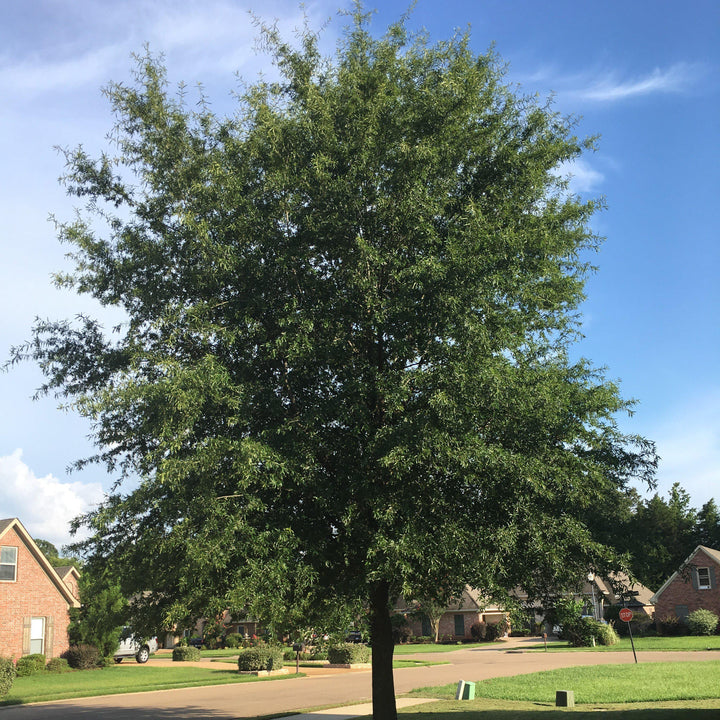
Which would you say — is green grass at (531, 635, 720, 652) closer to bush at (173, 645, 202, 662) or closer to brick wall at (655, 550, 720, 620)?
brick wall at (655, 550, 720, 620)

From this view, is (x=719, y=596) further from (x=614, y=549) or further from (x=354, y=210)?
(x=354, y=210)

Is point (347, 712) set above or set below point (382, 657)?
below

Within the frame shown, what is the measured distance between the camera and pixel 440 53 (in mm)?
14891

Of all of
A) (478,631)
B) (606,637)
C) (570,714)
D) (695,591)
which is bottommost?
(478,631)

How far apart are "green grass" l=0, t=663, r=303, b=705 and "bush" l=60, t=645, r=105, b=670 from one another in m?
0.93

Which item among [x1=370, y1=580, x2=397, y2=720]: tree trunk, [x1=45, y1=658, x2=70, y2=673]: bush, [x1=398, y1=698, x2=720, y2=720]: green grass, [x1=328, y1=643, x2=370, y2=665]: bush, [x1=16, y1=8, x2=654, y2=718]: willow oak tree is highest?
[x1=16, y1=8, x2=654, y2=718]: willow oak tree

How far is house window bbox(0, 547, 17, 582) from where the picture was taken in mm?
39281

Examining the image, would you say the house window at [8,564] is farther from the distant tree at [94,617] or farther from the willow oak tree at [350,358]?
the willow oak tree at [350,358]

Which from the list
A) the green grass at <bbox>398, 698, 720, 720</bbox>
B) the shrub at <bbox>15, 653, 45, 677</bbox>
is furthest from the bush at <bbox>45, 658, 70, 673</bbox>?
the green grass at <bbox>398, 698, 720, 720</bbox>

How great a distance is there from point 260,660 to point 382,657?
84.3ft

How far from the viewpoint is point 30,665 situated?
3731 centimetres

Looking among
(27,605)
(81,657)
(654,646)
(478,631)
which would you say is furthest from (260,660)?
(478,631)

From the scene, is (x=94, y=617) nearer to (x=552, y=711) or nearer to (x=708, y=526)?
(x=552, y=711)

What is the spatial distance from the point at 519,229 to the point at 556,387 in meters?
3.31
